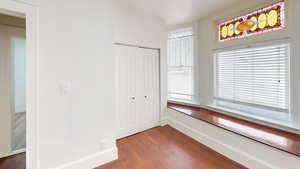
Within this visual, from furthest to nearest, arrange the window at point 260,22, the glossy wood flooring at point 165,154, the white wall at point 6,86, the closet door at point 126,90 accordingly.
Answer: the closet door at point 126,90, the white wall at point 6,86, the window at point 260,22, the glossy wood flooring at point 165,154

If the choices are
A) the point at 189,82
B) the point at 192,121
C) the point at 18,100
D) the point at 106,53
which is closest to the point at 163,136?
the point at 192,121

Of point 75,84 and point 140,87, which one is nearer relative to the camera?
point 75,84

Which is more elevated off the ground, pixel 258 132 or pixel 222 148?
pixel 258 132

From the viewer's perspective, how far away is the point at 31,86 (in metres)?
1.57

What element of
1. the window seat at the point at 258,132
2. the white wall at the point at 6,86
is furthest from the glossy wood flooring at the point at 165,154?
the white wall at the point at 6,86

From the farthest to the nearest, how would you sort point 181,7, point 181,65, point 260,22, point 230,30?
1. point 181,65
2. point 230,30
3. point 181,7
4. point 260,22

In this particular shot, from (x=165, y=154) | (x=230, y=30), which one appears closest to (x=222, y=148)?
(x=165, y=154)

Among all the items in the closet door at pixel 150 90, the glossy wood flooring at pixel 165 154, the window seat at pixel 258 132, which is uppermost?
the closet door at pixel 150 90

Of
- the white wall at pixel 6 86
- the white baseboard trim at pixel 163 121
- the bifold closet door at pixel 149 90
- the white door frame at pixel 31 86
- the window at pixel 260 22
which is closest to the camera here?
the white door frame at pixel 31 86

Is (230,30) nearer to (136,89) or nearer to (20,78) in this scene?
(136,89)

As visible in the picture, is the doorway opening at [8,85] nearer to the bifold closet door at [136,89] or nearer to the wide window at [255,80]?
the bifold closet door at [136,89]

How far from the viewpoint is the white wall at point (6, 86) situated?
2.35 m

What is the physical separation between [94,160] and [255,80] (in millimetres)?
2955

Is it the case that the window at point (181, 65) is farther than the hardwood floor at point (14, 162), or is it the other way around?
the window at point (181, 65)
